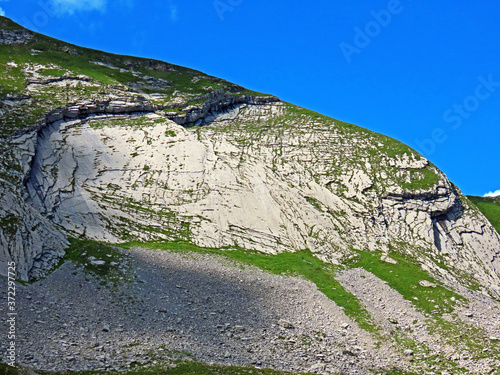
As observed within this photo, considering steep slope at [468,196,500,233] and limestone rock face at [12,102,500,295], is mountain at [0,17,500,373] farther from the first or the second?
steep slope at [468,196,500,233]

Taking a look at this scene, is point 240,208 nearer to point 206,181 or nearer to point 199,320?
point 206,181

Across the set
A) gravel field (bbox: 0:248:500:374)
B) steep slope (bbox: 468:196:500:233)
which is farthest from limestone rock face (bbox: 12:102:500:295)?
steep slope (bbox: 468:196:500:233)

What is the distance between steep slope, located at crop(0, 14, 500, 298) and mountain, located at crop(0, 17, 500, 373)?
0.90 ft

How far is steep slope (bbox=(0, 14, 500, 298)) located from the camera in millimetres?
58463

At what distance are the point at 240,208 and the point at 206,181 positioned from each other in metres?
8.26

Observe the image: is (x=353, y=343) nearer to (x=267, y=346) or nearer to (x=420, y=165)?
(x=267, y=346)

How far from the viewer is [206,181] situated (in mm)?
70562

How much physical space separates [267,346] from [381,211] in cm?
4181

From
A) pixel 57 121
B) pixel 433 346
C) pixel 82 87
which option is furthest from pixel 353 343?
pixel 82 87


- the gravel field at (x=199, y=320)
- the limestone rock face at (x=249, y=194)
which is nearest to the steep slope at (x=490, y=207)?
the limestone rock face at (x=249, y=194)

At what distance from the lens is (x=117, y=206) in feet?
201

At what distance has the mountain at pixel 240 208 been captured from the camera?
40.5 m

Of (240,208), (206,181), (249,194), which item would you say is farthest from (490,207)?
(206,181)

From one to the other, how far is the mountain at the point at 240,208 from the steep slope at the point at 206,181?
275 mm
